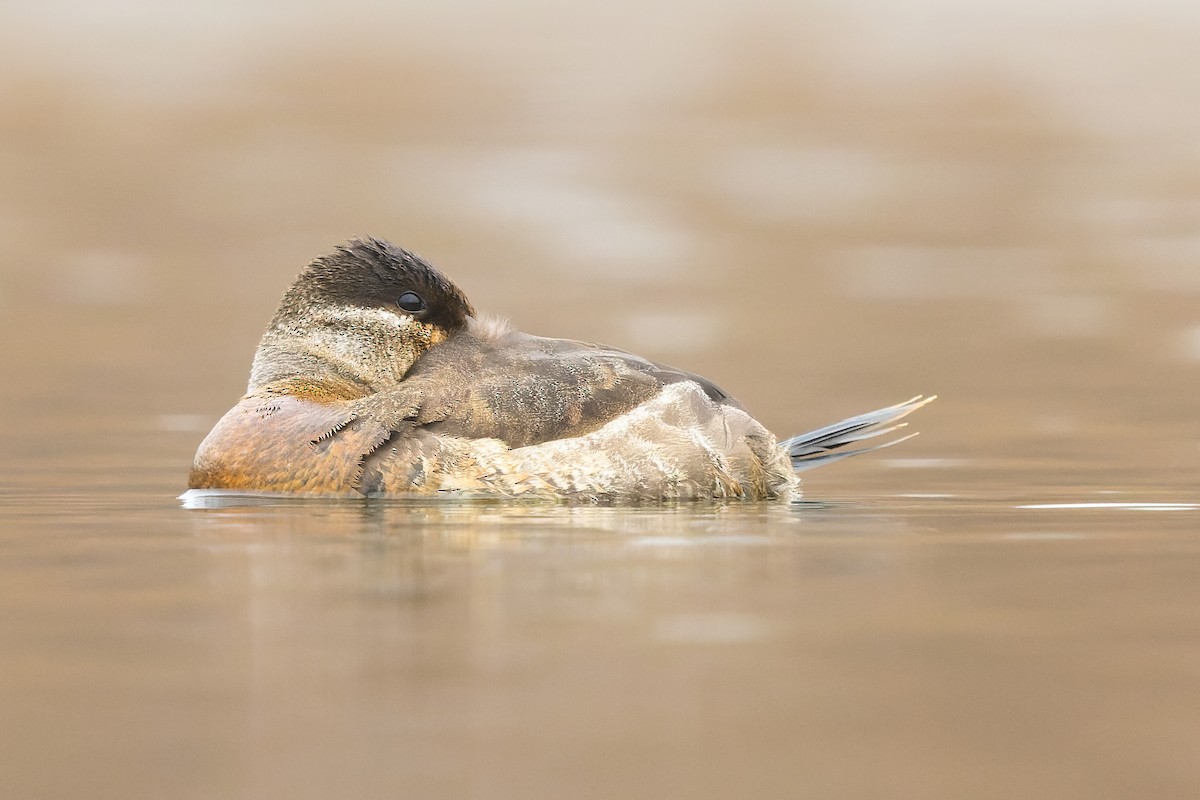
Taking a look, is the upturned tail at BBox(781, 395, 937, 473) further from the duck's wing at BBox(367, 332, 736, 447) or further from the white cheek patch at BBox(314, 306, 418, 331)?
the white cheek patch at BBox(314, 306, 418, 331)

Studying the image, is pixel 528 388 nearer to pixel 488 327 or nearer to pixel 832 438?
pixel 488 327

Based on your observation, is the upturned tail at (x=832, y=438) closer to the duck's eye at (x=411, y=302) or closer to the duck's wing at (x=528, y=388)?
the duck's wing at (x=528, y=388)

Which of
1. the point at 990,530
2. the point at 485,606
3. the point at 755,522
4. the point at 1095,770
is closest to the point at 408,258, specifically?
the point at 755,522

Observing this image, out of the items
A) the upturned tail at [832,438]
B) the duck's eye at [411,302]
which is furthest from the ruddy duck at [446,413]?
the upturned tail at [832,438]

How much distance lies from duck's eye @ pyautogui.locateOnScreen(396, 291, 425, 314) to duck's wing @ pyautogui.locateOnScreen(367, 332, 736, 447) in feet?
0.77

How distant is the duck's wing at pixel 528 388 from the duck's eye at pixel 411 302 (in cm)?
23

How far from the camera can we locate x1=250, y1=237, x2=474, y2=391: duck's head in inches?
283

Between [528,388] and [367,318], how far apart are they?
934 mm

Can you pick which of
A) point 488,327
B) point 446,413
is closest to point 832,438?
point 488,327

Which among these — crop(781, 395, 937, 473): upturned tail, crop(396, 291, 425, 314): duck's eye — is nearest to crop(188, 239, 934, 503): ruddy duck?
crop(396, 291, 425, 314): duck's eye

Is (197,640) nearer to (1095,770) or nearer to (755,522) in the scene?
(1095,770)

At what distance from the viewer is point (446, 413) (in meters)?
6.52

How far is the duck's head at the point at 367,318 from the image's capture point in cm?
718

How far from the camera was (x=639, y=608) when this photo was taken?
4125 mm
